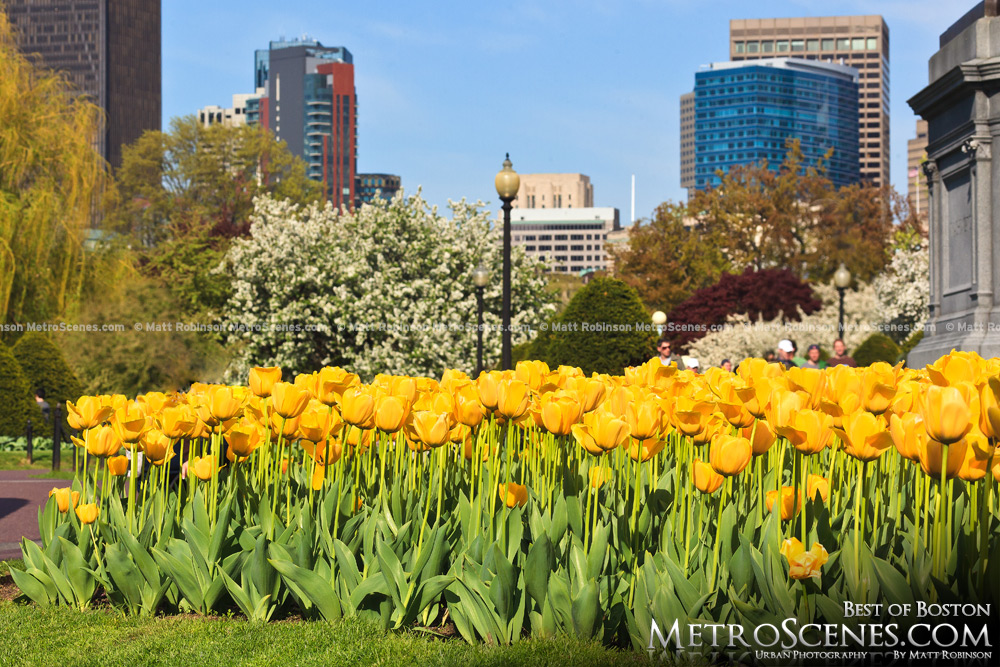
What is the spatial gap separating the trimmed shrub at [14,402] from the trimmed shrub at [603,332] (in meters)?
11.3

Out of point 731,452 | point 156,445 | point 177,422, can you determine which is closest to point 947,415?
point 731,452

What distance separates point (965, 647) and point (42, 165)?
86.6ft

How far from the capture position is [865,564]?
361cm

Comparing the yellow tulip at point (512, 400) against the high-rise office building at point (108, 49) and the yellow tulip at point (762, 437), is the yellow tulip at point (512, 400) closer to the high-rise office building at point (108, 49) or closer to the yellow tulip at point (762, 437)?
the yellow tulip at point (762, 437)

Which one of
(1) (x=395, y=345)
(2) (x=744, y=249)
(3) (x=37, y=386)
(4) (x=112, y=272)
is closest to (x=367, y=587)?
(3) (x=37, y=386)

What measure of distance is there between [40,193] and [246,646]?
76.7ft

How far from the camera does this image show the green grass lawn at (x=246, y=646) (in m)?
3.97

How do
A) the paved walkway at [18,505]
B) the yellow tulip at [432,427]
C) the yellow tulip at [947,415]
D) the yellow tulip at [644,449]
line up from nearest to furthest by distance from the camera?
1. the yellow tulip at [947,415]
2. the yellow tulip at [644,449]
3. the yellow tulip at [432,427]
4. the paved walkway at [18,505]

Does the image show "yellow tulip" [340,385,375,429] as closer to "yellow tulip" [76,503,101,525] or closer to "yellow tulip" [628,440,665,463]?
"yellow tulip" [628,440,665,463]

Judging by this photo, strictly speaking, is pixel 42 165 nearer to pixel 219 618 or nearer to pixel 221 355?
pixel 221 355

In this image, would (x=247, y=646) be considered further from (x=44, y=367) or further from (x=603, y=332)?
(x=44, y=367)

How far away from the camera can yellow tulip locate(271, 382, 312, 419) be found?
4.53 meters

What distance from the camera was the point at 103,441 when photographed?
190 inches

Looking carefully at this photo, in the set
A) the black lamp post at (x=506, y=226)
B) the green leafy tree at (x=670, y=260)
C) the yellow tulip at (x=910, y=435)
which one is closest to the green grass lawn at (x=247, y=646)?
the yellow tulip at (x=910, y=435)
